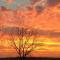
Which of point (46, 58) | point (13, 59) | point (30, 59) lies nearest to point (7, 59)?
point (13, 59)

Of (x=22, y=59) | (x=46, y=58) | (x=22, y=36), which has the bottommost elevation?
(x=46, y=58)

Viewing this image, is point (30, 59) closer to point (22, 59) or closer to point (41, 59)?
point (41, 59)

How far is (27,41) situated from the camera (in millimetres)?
37750

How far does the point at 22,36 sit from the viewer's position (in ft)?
122

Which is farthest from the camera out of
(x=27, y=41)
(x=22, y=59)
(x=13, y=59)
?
(x=13, y=59)

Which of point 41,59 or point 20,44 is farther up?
point 20,44

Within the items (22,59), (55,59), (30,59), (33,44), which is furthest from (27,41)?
(55,59)

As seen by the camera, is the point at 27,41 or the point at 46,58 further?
the point at 46,58

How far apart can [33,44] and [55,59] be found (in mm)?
7711

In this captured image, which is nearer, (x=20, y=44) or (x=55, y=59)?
(x=20, y=44)

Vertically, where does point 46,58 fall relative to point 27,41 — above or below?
below

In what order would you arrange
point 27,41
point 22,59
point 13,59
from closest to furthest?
point 22,59
point 27,41
point 13,59

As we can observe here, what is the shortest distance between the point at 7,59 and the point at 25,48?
7825 mm

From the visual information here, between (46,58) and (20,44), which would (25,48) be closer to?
(20,44)
